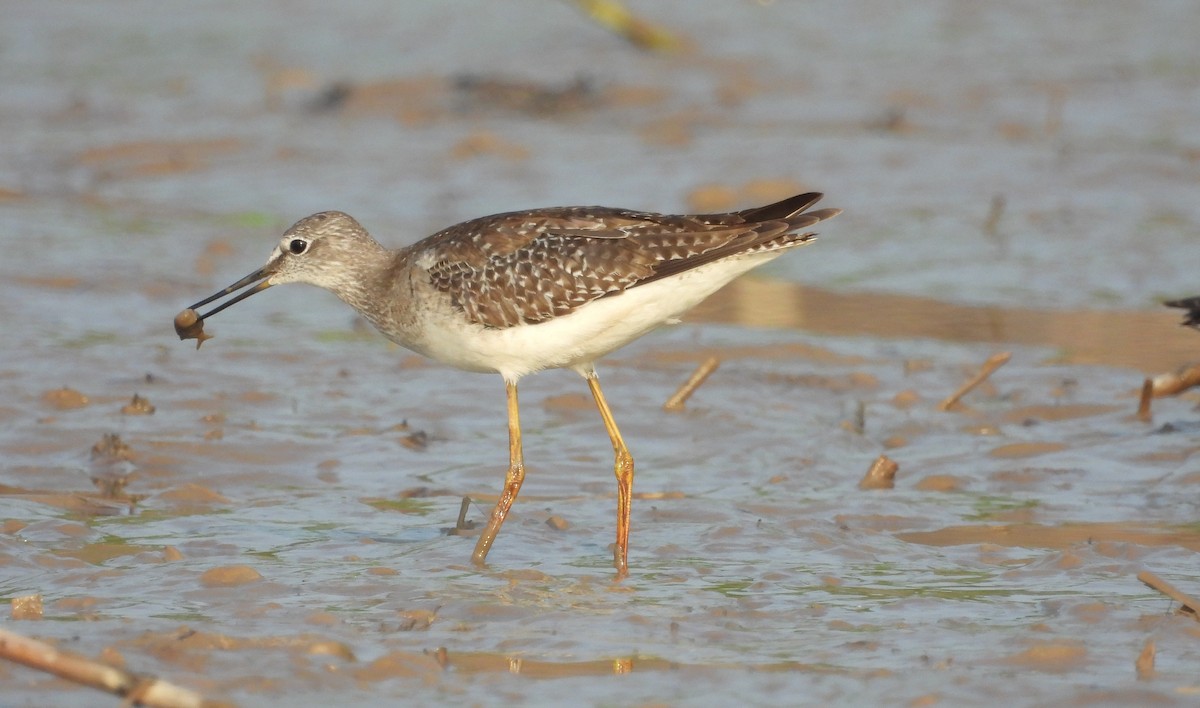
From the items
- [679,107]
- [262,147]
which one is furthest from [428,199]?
[679,107]

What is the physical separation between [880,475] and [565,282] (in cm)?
205

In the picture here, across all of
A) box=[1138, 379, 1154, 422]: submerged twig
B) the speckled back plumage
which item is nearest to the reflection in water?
box=[1138, 379, 1154, 422]: submerged twig

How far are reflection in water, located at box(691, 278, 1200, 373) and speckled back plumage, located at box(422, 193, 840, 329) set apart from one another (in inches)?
149

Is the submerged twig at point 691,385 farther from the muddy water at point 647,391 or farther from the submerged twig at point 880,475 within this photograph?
the submerged twig at point 880,475

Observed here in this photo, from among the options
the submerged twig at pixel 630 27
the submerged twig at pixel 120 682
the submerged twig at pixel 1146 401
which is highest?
the submerged twig at pixel 630 27

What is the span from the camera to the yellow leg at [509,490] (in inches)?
294

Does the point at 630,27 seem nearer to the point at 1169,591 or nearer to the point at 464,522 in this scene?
the point at 464,522

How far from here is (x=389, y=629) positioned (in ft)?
21.2

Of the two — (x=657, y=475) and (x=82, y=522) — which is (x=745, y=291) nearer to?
(x=657, y=475)

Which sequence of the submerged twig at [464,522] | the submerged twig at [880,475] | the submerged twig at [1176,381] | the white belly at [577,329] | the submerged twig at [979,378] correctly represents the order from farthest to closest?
the submerged twig at [979,378], the submerged twig at [1176,381], the submerged twig at [880,475], the submerged twig at [464,522], the white belly at [577,329]

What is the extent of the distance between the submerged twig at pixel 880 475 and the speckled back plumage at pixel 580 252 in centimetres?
144

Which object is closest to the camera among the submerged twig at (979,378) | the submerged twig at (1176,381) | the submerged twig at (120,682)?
the submerged twig at (120,682)

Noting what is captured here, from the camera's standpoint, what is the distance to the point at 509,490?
7.72 meters

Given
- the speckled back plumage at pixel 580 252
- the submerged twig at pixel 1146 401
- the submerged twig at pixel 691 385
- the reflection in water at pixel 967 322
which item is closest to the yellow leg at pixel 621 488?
the speckled back plumage at pixel 580 252
